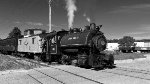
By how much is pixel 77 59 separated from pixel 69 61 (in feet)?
5.78

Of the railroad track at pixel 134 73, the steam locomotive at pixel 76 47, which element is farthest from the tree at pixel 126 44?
the railroad track at pixel 134 73

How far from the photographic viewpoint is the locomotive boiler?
46.4ft

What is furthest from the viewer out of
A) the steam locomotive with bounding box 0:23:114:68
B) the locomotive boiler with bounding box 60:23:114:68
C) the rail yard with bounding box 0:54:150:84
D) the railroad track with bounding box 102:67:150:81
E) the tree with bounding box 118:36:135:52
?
the tree with bounding box 118:36:135:52

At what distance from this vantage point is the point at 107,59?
14.8 metres

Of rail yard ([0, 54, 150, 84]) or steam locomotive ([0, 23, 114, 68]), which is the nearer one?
rail yard ([0, 54, 150, 84])

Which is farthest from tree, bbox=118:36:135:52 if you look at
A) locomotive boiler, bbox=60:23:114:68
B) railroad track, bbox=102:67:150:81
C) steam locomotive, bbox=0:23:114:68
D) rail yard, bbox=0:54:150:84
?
rail yard, bbox=0:54:150:84

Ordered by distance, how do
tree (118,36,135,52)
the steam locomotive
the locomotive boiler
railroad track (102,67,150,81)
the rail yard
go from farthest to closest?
tree (118,36,135,52), the steam locomotive, the locomotive boiler, railroad track (102,67,150,81), the rail yard

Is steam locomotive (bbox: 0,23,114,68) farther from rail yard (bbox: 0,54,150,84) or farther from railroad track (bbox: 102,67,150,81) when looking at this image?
rail yard (bbox: 0,54,150,84)

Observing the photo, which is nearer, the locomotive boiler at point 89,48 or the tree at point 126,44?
the locomotive boiler at point 89,48

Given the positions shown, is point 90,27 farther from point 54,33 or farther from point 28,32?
point 28,32

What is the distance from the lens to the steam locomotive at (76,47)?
14352 millimetres

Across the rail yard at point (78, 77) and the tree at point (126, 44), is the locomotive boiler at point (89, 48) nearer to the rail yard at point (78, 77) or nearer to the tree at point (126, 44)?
the rail yard at point (78, 77)

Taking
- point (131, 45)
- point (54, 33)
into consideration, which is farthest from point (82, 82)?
point (131, 45)

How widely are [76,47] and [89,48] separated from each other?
1.40 m
